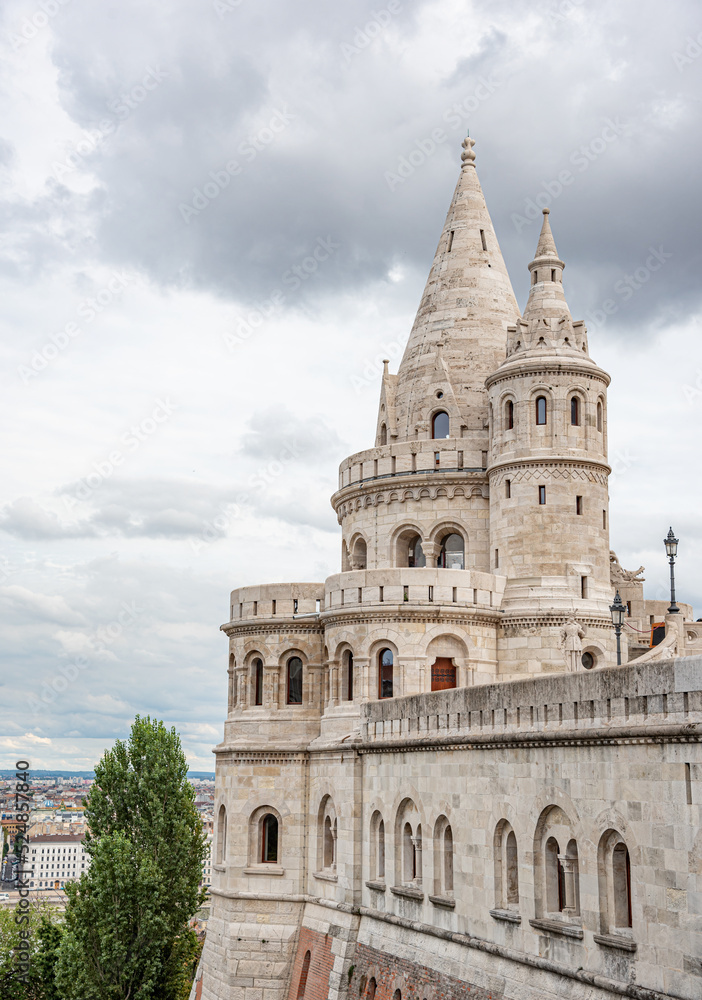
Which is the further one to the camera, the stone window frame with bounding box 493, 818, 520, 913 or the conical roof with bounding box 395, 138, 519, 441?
the conical roof with bounding box 395, 138, 519, 441

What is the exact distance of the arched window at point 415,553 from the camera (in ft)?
124

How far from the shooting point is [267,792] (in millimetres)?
34250

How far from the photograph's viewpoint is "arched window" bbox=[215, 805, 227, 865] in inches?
1382

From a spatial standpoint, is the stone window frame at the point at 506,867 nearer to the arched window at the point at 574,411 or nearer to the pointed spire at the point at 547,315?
the arched window at the point at 574,411

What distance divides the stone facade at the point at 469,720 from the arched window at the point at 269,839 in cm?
8

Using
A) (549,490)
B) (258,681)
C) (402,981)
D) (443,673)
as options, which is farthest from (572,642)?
(402,981)

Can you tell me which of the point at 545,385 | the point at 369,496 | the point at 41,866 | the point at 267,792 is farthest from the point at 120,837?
the point at 41,866

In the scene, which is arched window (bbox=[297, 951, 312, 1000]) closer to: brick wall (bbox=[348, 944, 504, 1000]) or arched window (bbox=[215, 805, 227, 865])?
brick wall (bbox=[348, 944, 504, 1000])

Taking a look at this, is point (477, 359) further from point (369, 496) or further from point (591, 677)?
point (591, 677)

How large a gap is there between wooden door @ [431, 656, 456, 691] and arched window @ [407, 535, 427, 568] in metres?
5.45

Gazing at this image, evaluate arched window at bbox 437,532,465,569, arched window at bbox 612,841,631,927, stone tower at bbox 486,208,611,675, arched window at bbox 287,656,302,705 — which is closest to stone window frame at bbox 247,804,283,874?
arched window at bbox 287,656,302,705

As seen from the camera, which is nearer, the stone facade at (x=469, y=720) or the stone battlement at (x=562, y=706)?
the stone battlement at (x=562, y=706)

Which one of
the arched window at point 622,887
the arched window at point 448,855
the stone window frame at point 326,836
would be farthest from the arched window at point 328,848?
the arched window at point 622,887

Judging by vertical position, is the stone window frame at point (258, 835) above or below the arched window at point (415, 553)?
below
